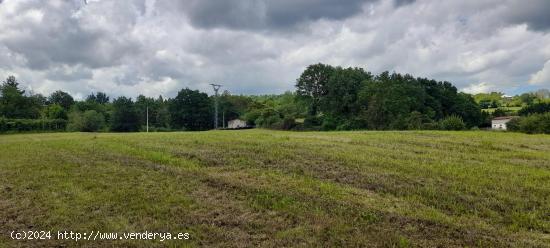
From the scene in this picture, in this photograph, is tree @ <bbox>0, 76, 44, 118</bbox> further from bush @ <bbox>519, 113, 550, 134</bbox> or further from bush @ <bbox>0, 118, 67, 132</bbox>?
bush @ <bbox>519, 113, 550, 134</bbox>

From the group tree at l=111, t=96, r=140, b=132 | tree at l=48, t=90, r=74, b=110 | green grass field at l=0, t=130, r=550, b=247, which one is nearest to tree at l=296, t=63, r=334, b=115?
tree at l=111, t=96, r=140, b=132

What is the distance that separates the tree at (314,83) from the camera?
7788 centimetres

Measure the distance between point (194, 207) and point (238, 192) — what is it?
129cm

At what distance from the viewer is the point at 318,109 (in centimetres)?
7738

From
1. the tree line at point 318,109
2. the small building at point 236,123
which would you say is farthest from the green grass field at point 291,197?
the small building at point 236,123

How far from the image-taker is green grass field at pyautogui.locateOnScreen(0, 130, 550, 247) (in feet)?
22.1

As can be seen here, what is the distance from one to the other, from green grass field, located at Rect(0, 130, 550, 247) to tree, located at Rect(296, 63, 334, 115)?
208ft

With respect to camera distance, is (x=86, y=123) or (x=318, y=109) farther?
(x=318, y=109)

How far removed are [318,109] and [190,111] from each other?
25.7 metres

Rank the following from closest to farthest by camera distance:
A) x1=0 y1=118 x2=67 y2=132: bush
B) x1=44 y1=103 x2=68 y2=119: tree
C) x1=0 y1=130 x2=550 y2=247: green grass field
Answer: x1=0 y1=130 x2=550 y2=247: green grass field → x1=0 y1=118 x2=67 y2=132: bush → x1=44 y1=103 x2=68 y2=119: tree

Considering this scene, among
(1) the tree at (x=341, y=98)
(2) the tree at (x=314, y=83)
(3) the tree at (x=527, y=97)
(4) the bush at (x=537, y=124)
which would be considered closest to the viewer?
(4) the bush at (x=537, y=124)

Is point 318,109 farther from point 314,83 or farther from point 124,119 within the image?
point 124,119

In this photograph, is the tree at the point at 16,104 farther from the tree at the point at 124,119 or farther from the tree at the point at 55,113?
the tree at the point at 124,119

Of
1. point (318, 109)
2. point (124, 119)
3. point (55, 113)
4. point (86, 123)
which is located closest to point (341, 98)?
point (318, 109)
